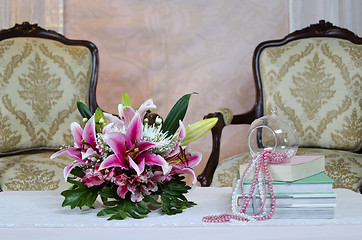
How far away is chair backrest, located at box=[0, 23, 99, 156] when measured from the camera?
104 inches

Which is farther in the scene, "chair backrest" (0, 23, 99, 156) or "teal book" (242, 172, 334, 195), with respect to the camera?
"chair backrest" (0, 23, 99, 156)

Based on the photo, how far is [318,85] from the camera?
8.89ft

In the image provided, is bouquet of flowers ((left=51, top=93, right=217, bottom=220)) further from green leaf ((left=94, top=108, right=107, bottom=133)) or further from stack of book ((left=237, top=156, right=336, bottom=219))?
stack of book ((left=237, top=156, right=336, bottom=219))

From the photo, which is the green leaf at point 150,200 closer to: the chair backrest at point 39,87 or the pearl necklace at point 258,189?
the pearl necklace at point 258,189

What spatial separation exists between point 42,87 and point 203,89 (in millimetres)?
1147

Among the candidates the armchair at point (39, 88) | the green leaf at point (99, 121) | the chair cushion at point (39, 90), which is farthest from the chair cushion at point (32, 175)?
the green leaf at point (99, 121)

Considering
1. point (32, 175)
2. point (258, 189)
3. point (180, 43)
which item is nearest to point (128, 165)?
point (258, 189)

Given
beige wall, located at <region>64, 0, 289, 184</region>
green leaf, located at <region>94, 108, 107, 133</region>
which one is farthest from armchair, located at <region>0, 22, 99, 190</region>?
green leaf, located at <region>94, 108, 107, 133</region>

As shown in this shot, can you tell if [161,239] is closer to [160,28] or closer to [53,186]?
[53,186]

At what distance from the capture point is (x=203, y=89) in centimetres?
337

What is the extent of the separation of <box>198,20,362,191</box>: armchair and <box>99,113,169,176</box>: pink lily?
1.33m

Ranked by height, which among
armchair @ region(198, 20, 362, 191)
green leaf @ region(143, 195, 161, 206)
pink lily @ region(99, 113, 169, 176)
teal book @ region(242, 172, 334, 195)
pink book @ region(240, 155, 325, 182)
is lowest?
green leaf @ region(143, 195, 161, 206)

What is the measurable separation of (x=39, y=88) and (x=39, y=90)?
12mm

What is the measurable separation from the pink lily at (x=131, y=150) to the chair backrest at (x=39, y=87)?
1599mm
